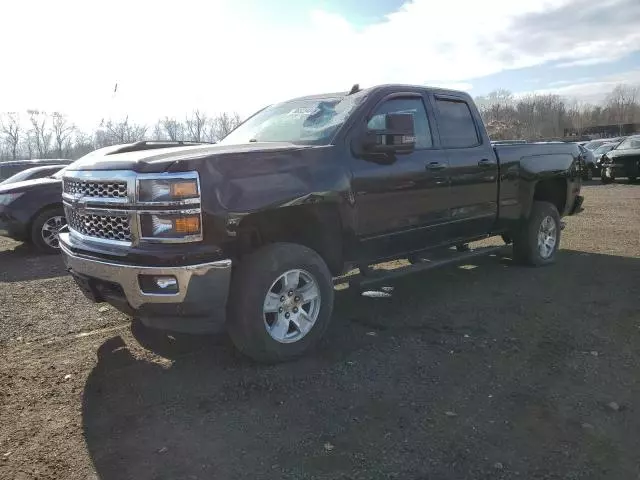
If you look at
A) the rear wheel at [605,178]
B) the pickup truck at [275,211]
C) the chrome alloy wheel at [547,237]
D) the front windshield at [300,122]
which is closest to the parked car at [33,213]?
the pickup truck at [275,211]

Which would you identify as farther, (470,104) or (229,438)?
(470,104)

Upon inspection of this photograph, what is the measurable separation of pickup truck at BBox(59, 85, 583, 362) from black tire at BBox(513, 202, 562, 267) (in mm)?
1348

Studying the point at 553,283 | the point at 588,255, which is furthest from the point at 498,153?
the point at 588,255

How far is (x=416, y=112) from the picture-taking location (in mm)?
5480

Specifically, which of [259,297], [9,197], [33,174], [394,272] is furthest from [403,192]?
[33,174]

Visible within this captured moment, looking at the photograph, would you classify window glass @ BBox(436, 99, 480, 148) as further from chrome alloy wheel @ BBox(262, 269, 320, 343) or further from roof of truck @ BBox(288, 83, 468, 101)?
chrome alloy wheel @ BBox(262, 269, 320, 343)

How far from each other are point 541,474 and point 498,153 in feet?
14.0

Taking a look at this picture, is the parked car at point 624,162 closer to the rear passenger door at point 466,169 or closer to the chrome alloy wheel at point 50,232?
the rear passenger door at point 466,169

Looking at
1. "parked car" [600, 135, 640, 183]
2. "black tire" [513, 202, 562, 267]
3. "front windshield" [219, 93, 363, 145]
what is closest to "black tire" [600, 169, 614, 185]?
"parked car" [600, 135, 640, 183]

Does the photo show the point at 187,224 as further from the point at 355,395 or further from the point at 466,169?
the point at 466,169

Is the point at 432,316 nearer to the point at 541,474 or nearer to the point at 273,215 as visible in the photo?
the point at 273,215

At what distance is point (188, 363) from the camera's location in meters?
4.31

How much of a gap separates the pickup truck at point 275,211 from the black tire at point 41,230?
4884mm

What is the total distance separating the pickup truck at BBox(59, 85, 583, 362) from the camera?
3.67m
